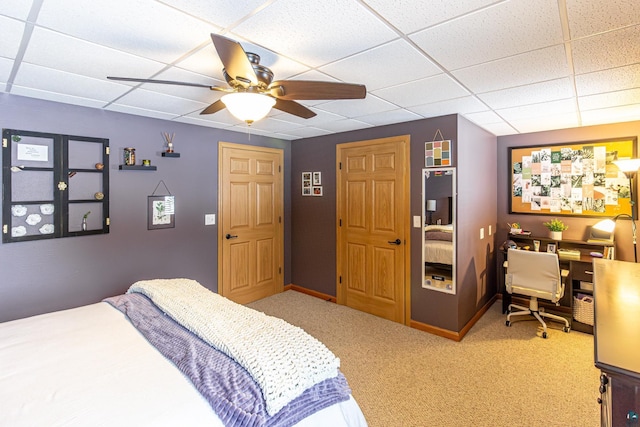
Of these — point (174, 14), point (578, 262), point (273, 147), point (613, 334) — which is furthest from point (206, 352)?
point (578, 262)

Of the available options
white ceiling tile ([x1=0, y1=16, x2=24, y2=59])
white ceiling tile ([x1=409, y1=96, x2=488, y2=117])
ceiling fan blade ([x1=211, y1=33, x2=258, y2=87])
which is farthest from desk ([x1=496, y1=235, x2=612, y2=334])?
A: white ceiling tile ([x1=0, y1=16, x2=24, y2=59])

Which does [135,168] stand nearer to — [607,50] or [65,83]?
[65,83]

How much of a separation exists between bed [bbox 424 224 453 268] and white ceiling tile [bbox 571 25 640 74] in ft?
5.77

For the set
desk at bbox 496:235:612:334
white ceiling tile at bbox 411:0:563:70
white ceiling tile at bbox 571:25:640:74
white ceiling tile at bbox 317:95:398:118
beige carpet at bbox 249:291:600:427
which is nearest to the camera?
white ceiling tile at bbox 411:0:563:70

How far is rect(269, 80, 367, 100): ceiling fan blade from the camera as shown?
179 centimetres

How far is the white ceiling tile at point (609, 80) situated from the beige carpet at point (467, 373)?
7.68ft

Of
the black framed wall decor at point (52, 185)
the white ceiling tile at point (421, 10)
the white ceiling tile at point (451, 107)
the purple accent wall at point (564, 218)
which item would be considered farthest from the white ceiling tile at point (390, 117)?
the black framed wall decor at point (52, 185)

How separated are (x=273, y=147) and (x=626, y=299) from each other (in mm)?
4077

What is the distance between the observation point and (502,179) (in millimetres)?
4469

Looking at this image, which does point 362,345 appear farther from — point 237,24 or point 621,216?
point 621,216

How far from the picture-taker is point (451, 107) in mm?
3008

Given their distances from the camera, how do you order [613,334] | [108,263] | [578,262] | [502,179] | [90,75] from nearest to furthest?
[613,334] < [90,75] < [108,263] < [578,262] < [502,179]

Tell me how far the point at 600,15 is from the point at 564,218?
10.8ft

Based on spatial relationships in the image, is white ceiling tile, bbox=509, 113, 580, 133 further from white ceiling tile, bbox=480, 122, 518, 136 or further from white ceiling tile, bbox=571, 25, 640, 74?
white ceiling tile, bbox=571, 25, 640, 74
